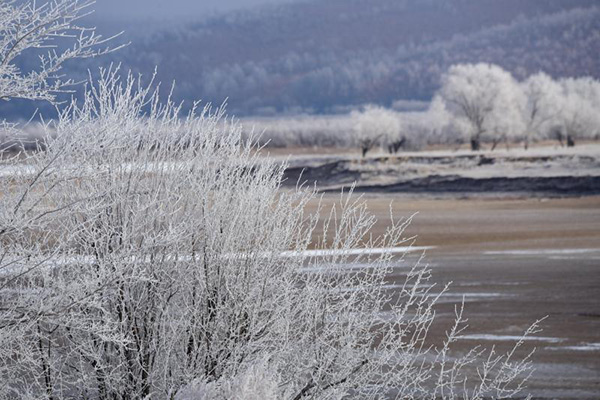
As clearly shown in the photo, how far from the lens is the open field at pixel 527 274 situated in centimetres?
1567

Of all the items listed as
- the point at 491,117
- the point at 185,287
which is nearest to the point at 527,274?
the point at 185,287

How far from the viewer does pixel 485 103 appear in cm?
8388

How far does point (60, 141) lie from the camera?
9.14 metres

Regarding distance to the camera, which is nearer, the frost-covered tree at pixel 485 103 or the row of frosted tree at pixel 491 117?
the frost-covered tree at pixel 485 103

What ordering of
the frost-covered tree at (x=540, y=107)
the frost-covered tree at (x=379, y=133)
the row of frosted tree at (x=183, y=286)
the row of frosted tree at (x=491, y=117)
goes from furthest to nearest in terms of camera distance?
the frost-covered tree at (x=540, y=107) → the frost-covered tree at (x=379, y=133) → the row of frosted tree at (x=491, y=117) → the row of frosted tree at (x=183, y=286)

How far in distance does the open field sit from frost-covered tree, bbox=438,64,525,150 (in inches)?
1513

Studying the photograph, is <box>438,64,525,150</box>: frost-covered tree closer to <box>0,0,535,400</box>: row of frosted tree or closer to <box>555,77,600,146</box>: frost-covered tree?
<box>555,77,600,146</box>: frost-covered tree

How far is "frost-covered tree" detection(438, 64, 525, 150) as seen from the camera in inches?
3228

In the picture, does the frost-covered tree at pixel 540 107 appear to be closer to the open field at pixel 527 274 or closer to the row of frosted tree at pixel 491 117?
the row of frosted tree at pixel 491 117

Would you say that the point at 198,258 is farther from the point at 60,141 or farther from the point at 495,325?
the point at 495,325

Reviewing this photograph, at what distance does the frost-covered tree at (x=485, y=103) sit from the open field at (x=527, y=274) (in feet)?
126

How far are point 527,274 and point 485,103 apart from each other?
200 feet

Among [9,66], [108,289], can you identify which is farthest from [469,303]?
[9,66]

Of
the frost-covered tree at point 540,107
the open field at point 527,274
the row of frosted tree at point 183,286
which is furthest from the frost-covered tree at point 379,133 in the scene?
the row of frosted tree at point 183,286
